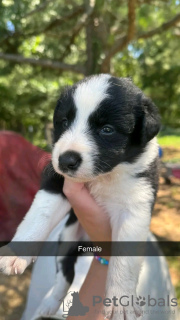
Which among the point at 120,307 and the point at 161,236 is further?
the point at 161,236

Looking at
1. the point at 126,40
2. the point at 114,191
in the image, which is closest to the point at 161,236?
the point at 126,40

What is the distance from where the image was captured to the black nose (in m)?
1.26

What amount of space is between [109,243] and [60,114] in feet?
2.68

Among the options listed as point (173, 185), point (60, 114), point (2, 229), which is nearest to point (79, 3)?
point (173, 185)

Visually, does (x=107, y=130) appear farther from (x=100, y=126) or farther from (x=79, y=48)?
(x=79, y=48)

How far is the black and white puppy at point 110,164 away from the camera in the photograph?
4.39ft

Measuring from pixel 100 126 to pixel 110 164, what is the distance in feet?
0.57

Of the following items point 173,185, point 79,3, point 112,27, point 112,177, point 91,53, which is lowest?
point 173,185

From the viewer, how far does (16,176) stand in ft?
10.1

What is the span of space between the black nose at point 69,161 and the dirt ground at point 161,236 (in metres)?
0.62

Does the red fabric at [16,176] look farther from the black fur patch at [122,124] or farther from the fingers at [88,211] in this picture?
the black fur patch at [122,124]

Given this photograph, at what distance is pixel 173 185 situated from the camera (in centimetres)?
680

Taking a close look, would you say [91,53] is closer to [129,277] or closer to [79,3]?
[79,3]

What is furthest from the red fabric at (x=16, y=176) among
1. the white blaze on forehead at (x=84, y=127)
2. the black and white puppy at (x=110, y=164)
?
the white blaze on forehead at (x=84, y=127)
